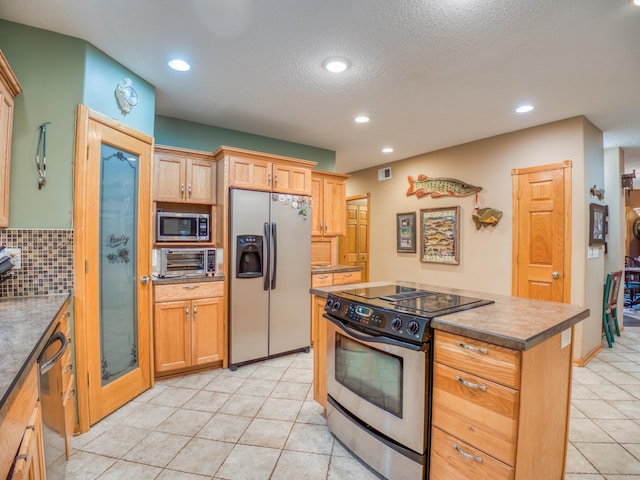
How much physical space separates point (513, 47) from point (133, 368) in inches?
144

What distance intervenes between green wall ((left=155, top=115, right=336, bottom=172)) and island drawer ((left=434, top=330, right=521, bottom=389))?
329 cm

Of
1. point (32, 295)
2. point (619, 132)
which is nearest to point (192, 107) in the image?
point (32, 295)

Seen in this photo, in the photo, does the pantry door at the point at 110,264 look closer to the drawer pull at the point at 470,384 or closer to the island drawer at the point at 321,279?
the island drawer at the point at 321,279

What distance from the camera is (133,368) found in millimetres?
2621

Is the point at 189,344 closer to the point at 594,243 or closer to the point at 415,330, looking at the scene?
the point at 415,330

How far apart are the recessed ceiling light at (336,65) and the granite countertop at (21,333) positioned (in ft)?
7.61

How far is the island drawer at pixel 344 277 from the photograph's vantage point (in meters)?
4.04

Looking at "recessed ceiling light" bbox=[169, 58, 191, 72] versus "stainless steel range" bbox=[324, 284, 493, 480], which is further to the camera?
"recessed ceiling light" bbox=[169, 58, 191, 72]

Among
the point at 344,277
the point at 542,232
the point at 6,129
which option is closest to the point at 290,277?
the point at 344,277

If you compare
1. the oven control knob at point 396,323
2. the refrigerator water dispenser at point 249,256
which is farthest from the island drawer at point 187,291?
the oven control knob at point 396,323

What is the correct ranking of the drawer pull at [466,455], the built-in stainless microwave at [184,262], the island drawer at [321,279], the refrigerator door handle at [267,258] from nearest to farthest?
the drawer pull at [466,455], the built-in stainless microwave at [184,262], the refrigerator door handle at [267,258], the island drawer at [321,279]

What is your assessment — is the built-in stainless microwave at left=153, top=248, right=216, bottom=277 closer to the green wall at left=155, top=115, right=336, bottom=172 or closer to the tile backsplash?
the tile backsplash

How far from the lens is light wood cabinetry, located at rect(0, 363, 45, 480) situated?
0.83 metres

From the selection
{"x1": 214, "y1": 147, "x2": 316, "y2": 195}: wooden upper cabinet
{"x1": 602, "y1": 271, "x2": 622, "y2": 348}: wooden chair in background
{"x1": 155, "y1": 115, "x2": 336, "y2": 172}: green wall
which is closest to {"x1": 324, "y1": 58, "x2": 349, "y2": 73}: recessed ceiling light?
{"x1": 214, "y1": 147, "x2": 316, "y2": 195}: wooden upper cabinet
